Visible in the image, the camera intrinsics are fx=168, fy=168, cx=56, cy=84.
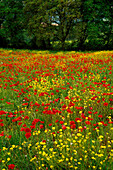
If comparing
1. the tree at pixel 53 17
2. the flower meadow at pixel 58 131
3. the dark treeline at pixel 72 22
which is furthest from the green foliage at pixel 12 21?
the flower meadow at pixel 58 131

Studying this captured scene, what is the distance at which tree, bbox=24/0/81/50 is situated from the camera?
70.0 feet

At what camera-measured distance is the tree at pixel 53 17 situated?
21328 millimetres

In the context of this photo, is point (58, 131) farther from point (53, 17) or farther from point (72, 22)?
point (72, 22)

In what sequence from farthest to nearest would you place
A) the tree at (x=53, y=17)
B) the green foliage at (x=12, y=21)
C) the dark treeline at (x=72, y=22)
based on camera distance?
1. the green foliage at (x=12, y=21)
2. the dark treeline at (x=72, y=22)
3. the tree at (x=53, y=17)

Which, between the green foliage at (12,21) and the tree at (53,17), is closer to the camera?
the tree at (53,17)

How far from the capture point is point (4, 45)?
28.9m

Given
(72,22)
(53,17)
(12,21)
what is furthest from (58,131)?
(12,21)

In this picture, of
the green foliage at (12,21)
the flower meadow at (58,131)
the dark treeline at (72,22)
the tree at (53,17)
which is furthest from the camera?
the green foliage at (12,21)

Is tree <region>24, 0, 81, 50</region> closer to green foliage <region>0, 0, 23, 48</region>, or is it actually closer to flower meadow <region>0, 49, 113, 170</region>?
green foliage <region>0, 0, 23, 48</region>

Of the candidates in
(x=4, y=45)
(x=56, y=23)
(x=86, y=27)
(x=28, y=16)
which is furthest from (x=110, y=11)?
(x=4, y=45)

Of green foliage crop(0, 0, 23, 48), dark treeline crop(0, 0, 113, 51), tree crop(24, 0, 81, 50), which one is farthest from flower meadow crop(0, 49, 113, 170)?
green foliage crop(0, 0, 23, 48)

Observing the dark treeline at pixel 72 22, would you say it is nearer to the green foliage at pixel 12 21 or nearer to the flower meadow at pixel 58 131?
the green foliage at pixel 12 21

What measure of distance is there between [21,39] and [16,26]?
212 cm

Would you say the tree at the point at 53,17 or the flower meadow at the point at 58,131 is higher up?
the tree at the point at 53,17
